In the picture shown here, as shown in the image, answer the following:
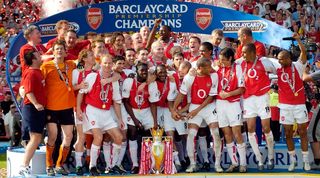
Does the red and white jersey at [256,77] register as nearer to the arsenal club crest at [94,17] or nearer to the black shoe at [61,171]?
the black shoe at [61,171]

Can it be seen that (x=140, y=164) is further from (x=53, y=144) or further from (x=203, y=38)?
(x=203, y=38)

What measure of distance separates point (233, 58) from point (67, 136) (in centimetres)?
272

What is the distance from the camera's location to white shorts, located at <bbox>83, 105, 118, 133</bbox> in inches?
581

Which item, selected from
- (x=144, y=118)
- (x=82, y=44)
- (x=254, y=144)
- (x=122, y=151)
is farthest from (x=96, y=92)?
(x=254, y=144)

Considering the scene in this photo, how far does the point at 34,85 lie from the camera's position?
1439 centimetres

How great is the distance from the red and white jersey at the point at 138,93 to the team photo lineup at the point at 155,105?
0.01 m

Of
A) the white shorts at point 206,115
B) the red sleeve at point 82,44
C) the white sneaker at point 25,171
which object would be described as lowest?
the white sneaker at point 25,171

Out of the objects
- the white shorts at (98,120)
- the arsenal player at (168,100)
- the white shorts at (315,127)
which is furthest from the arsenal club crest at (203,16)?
the white shorts at (98,120)

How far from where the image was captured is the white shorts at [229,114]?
14.9 meters

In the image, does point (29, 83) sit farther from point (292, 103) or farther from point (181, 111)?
point (292, 103)

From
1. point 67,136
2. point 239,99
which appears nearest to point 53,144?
point 67,136

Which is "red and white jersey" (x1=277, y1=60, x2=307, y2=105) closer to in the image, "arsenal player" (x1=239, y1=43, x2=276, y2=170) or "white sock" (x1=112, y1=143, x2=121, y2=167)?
"arsenal player" (x1=239, y1=43, x2=276, y2=170)

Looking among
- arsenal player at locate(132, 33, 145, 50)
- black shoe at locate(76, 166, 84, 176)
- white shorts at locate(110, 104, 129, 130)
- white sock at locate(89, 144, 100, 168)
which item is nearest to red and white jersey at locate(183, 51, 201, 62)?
arsenal player at locate(132, 33, 145, 50)

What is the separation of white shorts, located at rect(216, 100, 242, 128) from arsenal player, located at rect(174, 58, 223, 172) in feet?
0.38
